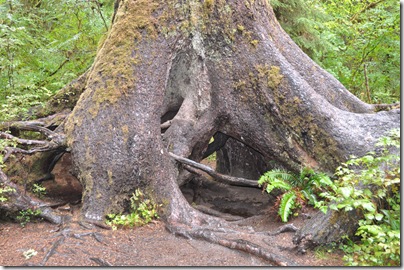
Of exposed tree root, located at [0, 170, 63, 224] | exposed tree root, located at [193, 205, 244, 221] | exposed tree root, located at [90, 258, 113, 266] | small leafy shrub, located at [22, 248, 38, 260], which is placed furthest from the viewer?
exposed tree root, located at [193, 205, 244, 221]

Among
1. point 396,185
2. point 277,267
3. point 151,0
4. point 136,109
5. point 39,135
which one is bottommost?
point 277,267

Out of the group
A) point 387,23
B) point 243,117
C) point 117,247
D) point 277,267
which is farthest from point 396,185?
point 387,23

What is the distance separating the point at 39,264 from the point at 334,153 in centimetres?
494

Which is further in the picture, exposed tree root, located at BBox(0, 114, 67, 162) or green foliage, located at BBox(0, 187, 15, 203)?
exposed tree root, located at BBox(0, 114, 67, 162)

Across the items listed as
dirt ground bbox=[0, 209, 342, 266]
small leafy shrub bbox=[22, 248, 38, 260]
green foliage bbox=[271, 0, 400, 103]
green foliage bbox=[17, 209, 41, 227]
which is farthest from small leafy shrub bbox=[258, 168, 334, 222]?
green foliage bbox=[271, 0, 400, 103]

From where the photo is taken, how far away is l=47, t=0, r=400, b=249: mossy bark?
5879 mm

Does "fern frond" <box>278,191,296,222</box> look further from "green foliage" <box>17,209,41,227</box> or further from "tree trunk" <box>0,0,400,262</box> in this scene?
"green foliage" <box>17,209,41,227</box>

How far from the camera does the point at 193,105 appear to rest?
7195mm

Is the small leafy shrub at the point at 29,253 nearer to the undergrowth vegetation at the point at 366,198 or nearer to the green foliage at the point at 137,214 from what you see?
the green foliage at the point at 137,214

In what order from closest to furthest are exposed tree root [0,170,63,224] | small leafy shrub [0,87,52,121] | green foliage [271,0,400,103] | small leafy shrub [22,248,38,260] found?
small leafy shrub [22,248,38,260], exposed tree root [0,170,63,224], small leafy shrub [0,87,52,121], green foliage [271,0,400,103]

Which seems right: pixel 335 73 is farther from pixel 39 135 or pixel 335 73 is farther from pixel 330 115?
pixel 39 135

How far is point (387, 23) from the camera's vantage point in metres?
11.1

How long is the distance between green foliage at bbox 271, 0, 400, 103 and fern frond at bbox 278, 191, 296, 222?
6465mm

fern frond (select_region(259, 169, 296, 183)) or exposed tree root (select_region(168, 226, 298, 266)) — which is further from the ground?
fern frond (select_region(259, 169, 296, 183))
